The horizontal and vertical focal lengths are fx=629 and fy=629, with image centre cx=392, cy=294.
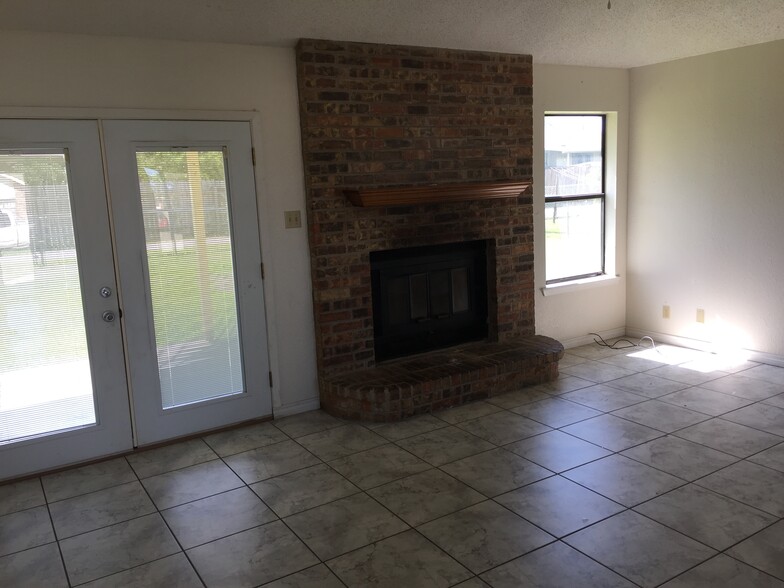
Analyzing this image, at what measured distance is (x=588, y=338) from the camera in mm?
5594

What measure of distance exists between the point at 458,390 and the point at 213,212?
1.94 m

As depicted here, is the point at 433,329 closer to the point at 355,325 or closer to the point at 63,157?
the point at 355,325

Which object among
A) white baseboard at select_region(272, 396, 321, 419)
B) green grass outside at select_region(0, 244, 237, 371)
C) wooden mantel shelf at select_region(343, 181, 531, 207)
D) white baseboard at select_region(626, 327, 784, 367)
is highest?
wooden mantel shelf at select_region(343, 181, 531, 207)

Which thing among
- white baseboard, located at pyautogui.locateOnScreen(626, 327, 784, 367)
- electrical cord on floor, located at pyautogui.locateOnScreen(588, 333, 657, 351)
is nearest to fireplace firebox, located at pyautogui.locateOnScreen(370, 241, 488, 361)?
electrical cord on floor, located at pyautogui.locateOnScreen(588, 333, 657, 351)

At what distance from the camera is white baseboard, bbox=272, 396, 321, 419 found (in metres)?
4.13

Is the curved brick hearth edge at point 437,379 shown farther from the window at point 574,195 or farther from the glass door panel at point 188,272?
the window at point 574,195

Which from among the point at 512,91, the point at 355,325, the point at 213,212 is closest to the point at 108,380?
the point at 213,212

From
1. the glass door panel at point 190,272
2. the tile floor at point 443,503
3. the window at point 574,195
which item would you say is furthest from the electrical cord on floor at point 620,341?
the glass door panel at point 190,272

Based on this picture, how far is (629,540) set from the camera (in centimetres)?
256

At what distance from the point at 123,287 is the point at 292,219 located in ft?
3.56

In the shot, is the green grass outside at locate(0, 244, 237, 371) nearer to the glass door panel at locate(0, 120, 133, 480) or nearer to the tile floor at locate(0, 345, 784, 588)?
the glass door panel at locate(0, 120, 133, 480)

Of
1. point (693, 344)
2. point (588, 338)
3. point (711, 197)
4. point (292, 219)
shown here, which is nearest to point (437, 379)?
point (292, 219)

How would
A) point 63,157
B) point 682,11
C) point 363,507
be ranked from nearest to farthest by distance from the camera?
point 363,507 → point 63,157 → point 682,11

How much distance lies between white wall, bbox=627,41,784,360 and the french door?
3456mm
